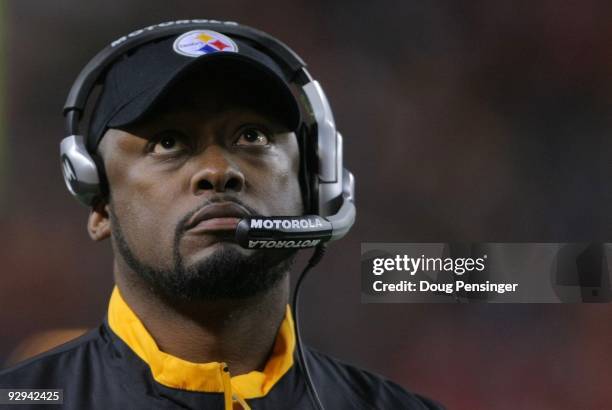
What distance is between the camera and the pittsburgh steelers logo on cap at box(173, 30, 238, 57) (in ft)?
4.36

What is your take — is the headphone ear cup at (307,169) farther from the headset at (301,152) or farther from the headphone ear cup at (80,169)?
the headphone ear cup at (80,169)

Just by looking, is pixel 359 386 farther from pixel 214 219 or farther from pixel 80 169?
pixel 80 169

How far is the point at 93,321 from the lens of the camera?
1.60m

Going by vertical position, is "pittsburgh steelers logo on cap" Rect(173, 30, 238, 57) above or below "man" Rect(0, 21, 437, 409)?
above

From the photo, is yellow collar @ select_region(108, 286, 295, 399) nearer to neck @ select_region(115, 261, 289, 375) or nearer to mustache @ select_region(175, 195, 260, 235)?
neck @ select_region(115, 261, 289, 375)

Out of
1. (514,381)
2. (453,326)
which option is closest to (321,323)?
(453,326)

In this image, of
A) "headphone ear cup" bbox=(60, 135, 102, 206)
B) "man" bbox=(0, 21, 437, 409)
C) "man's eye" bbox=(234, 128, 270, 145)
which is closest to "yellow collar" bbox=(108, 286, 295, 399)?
"man" bbox=(0, 21, 437, 409)

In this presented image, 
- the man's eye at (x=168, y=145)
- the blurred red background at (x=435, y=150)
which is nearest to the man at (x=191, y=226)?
the man's eye at (x=168, y=145)

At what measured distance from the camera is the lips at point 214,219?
4.18ft

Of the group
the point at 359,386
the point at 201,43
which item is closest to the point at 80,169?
the point at 201,43

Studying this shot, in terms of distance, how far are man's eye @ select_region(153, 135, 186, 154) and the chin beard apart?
0.11 metres

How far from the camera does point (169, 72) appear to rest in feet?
4.28

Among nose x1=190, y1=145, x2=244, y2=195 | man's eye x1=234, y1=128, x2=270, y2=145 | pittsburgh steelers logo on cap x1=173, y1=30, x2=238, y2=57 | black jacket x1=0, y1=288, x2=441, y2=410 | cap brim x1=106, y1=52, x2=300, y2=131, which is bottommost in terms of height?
black jacket x1=0, y1=288, x2=441, y2=410

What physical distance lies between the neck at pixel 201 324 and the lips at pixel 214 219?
11 centimetres
